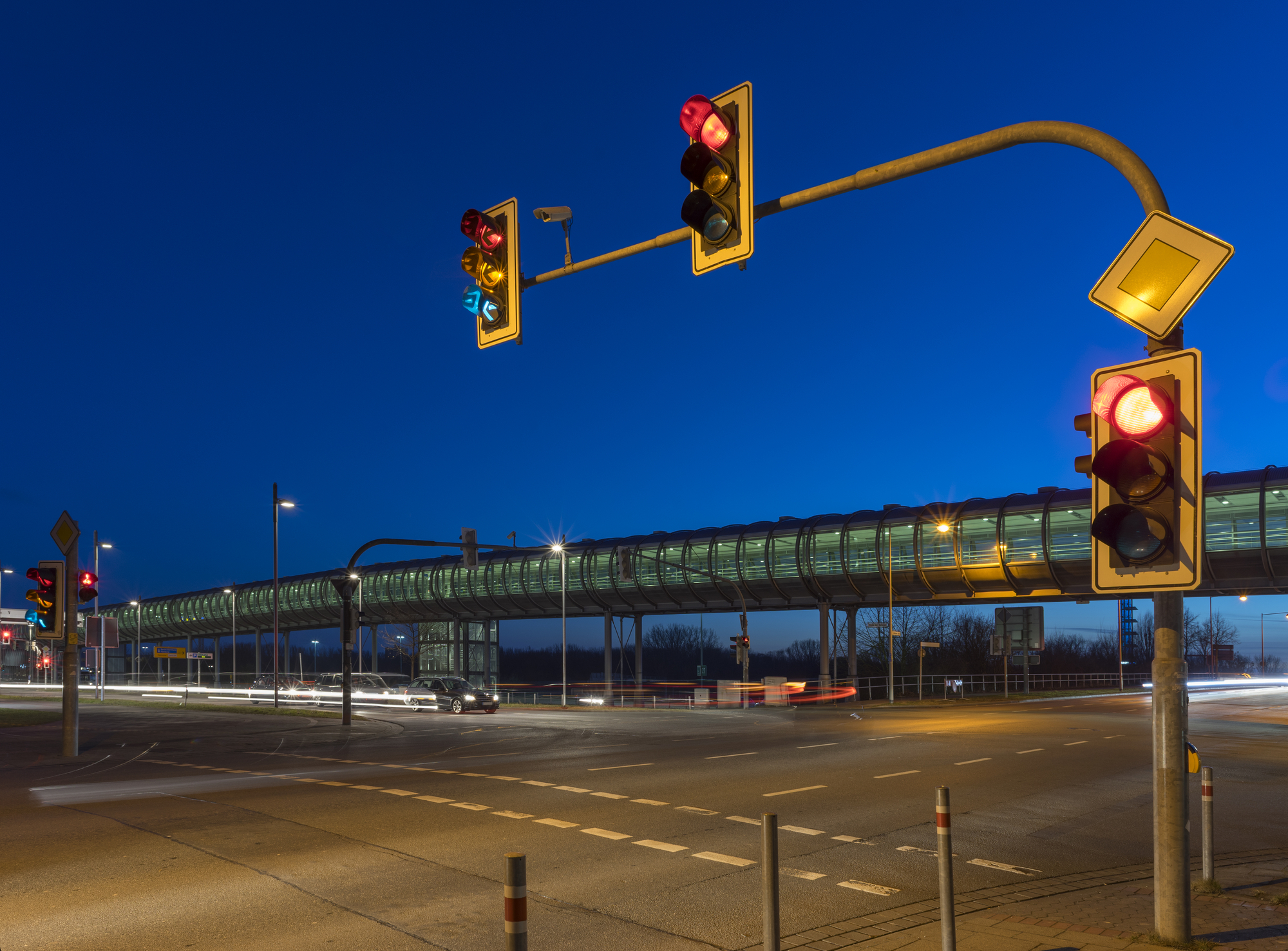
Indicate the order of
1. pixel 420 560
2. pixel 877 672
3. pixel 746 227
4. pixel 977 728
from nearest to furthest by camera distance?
pixel 746 227 → pixel 977 728 → pixel 877 672 → pixel 420 560

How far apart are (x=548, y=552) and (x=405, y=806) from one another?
174 ft

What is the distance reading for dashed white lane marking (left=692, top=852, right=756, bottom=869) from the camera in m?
9.48

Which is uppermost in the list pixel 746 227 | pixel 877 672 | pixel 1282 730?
pixel 746 227

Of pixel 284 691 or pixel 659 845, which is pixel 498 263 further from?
pixel 284 691

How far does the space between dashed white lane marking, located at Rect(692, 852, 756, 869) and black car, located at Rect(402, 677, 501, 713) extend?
97.4ft

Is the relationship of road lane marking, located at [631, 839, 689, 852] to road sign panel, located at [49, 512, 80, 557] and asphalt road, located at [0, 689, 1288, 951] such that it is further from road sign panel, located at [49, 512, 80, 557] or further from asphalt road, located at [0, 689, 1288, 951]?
road sign panel, located at [49, 512, 80, 557]

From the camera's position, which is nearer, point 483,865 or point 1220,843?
point 483,865

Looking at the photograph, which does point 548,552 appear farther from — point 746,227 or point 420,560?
point 746,227

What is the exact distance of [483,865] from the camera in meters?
9.30

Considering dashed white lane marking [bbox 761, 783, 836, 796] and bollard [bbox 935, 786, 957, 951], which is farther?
dashed white lane marking [bbox 761, 783, 836, 796]

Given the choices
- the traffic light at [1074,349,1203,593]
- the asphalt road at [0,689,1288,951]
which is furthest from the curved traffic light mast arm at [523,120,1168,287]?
the asphalt road at [0,689,1288,951]

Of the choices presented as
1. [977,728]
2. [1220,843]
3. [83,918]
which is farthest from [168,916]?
[977,728]

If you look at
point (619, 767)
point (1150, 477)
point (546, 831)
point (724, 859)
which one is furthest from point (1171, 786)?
point (619, 767)

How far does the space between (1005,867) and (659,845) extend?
11.1ft
